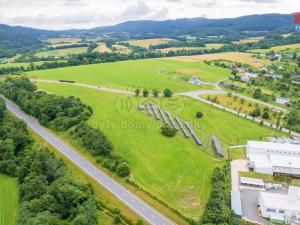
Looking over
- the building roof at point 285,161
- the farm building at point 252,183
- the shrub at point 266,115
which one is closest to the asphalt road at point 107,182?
the farm building at point 252,183

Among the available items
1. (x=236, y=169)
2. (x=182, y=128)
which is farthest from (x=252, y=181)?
(x=182, y=128)

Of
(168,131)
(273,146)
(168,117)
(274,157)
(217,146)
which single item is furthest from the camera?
(168,117)

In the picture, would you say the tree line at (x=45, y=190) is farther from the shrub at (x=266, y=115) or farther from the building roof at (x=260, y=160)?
the shrub at (x=266, y=115)

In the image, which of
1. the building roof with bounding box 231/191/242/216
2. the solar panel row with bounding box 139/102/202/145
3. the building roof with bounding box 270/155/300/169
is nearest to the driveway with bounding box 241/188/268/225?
the building roof with bounding box 231/191/242/216

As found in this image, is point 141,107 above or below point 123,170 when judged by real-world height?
above

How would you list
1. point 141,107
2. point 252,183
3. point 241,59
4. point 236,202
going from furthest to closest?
point 241,59 → point 141,107 → point 252,183 → point 236,202

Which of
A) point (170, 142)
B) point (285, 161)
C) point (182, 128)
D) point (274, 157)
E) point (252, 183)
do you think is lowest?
point (252, 183)

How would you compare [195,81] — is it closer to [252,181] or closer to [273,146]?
[273,146]

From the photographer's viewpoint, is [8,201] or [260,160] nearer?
[8,201]
